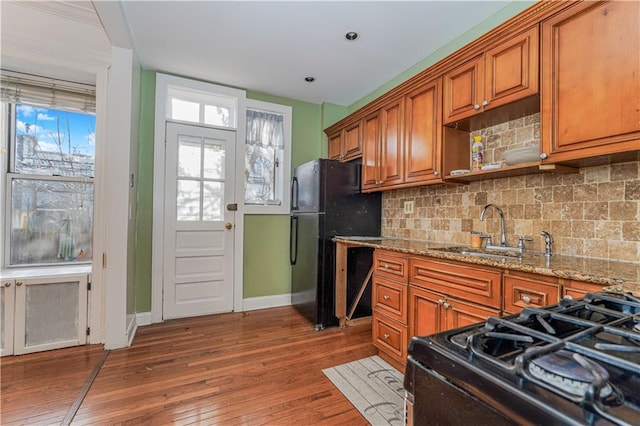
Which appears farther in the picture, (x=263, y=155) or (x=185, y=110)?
(x=263, y=155)

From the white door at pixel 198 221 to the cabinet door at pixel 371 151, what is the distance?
59.4 inches

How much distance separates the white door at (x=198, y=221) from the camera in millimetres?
3088

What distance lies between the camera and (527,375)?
40 centimetres

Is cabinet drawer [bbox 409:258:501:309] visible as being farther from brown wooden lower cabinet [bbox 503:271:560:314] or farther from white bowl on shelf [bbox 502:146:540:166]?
white bowl on shelf [bbox 502:146:540:166]

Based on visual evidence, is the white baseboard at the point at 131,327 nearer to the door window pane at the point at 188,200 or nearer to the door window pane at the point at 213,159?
the door window pane at the point at 188,200

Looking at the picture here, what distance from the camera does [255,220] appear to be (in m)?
3.48

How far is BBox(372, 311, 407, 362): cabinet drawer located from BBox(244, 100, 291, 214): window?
186 centimetres

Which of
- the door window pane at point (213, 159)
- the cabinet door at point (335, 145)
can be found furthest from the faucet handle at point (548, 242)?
the door window pane at point (213, 159)

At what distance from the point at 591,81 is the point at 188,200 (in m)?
3.32

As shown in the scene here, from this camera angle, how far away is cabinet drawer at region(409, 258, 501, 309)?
1495 mm

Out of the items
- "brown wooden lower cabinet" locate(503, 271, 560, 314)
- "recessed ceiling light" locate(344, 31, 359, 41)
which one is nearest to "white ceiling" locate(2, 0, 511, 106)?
"recessed ceiling light" locate(344, 31, 359, 41)

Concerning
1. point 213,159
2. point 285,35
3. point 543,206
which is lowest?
point 543,206

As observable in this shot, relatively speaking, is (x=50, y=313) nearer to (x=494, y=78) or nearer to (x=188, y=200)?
(x=188, y=200)

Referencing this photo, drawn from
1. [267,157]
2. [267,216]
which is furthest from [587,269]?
[267,157]
